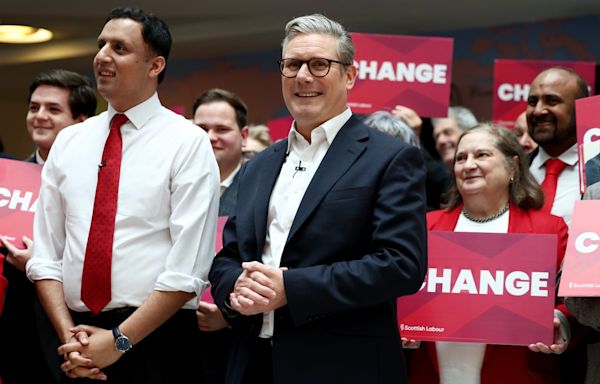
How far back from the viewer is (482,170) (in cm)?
332

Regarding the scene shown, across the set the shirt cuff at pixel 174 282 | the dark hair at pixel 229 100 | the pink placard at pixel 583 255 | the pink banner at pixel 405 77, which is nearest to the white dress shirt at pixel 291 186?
the shirt cuff at pixel 174 282

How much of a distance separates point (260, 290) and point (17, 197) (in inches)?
52.2

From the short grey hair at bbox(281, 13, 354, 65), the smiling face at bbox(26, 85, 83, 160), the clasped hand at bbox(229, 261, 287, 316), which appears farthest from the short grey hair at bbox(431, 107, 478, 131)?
the clasped hand at bbox(229, 261, 287, 316)

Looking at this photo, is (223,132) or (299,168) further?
(223,132)

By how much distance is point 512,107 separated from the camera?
4.57 metres

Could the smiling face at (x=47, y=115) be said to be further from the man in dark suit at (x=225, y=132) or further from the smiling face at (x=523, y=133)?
the smiling face at (x=523, y=133)

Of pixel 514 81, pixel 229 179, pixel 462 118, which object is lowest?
pixel 229 179

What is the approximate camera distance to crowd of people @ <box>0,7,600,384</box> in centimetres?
238

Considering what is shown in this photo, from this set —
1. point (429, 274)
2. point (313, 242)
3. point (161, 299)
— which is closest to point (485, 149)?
point (429, 274)

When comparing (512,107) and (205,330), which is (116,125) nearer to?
(205,330)

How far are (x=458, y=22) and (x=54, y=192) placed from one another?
5222 mm

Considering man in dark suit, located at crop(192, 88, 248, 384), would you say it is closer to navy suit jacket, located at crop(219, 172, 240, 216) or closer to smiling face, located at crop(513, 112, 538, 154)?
navy suit jacket, located at crop(219, 172, 240, 216)

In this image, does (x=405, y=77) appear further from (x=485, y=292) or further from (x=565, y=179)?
(x=485, y=292)

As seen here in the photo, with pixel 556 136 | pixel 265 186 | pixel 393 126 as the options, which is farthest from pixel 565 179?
pixel 265 186
